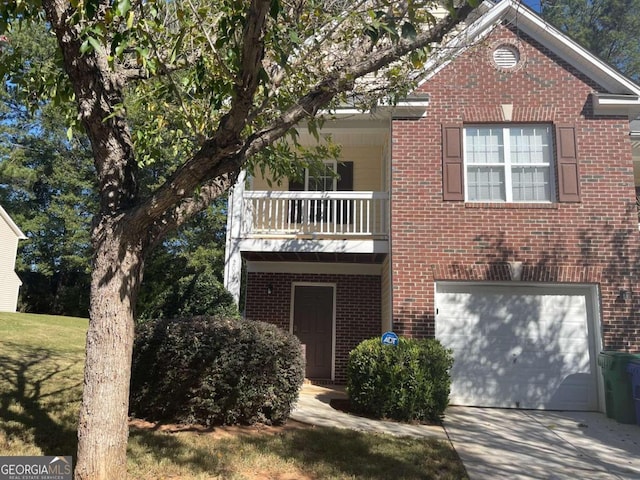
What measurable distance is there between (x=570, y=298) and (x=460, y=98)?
4.37 meters

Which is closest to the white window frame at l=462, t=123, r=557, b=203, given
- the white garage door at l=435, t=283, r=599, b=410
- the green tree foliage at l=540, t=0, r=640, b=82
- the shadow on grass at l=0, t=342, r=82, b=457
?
the white garage door at l=435, t=283, r=599, b=410

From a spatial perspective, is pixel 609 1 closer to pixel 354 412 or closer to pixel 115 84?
pixel 354 412

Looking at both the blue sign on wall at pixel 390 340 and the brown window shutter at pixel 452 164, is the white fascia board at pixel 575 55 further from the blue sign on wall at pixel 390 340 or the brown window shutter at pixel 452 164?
the blue sign on wall at pixel 390 340

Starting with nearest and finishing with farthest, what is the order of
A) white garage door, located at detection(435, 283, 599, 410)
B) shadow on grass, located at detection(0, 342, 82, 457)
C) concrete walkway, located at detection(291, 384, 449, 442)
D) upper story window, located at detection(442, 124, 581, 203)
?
shadow on grass, located at detection(0, 342, 82, 457), concrete walkway, located at detection(291, 384, 449, 442), white garage door, located at detection(435, 283, 599, 410), upper story window, located at detection(442, 124, 581, 203)

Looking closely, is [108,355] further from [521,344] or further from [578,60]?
[578,60]

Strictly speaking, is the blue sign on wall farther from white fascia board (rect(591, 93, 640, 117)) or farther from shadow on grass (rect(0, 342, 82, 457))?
white fascia board (rect(591, 93, 640, 117))

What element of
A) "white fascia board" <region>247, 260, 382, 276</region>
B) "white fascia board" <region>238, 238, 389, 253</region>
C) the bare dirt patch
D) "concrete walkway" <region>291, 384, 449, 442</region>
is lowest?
"concrete walkway" <region>291, 384, 449, 442</region>

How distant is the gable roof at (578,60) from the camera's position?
380 inches

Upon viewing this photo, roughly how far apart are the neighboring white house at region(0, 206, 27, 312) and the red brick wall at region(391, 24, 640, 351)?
2028 cm

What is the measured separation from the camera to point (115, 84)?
4.75 m

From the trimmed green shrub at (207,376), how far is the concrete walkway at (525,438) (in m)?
0.96

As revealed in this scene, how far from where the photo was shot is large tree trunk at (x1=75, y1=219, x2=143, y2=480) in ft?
13.3

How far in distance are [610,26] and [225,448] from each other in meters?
29.2

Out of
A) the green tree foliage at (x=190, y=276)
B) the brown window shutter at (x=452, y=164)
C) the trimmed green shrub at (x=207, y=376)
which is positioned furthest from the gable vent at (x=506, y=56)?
the trimmed green shrub at (x=207, y=376)
